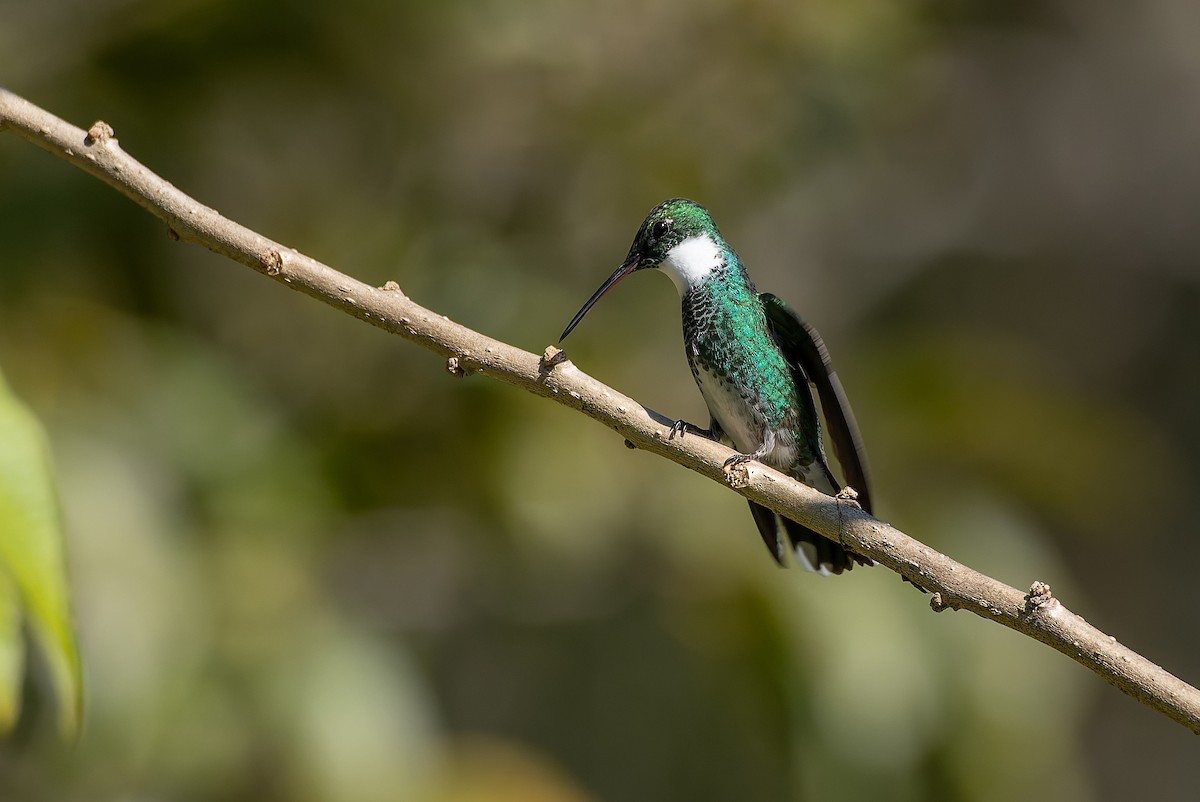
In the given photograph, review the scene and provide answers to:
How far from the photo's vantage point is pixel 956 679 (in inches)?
175

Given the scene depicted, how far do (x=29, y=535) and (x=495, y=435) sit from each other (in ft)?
11.4

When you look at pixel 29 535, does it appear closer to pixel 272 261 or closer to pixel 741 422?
pixel 272 261

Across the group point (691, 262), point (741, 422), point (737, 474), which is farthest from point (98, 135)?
point (741, 422)

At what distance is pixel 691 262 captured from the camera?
11.9ft

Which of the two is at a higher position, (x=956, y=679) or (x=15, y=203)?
(x=15, y=203)

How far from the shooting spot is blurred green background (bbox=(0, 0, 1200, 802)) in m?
4.01

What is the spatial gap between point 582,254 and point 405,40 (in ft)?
4.22

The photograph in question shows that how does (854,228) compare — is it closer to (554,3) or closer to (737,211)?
(737,211)

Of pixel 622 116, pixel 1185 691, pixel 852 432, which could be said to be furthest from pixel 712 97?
pixel 1185 691

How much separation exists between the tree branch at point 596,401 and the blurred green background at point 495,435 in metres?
1.69

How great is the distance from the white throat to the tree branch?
4.29 feet

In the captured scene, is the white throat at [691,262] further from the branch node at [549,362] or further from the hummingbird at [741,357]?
the branch node at [549,362]

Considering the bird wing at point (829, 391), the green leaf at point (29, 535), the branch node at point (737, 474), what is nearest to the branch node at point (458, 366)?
the branch node at point (737, 474)

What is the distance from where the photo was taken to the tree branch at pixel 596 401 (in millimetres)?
2012
